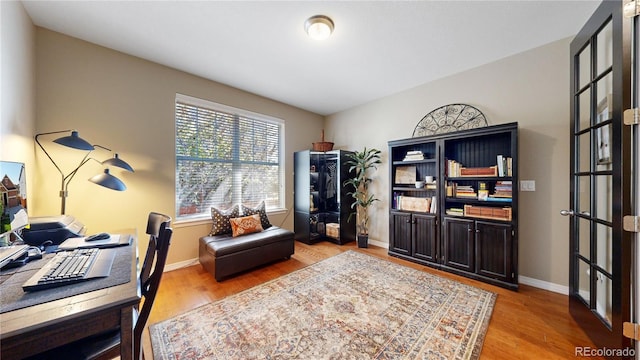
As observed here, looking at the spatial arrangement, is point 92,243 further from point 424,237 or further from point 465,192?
point 465,192

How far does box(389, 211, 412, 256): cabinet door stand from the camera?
326 cm

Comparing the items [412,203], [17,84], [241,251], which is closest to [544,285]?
[412,203]

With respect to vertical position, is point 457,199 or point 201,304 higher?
point 457,199

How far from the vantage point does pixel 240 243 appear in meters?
2.79

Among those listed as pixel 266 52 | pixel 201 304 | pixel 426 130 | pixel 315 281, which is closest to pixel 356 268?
pixel 315 281

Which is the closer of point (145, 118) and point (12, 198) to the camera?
point (12, 198)

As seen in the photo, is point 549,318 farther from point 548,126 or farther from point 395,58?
point 395,58

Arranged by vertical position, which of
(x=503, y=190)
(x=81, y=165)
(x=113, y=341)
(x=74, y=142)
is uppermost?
(x=74, y=142)

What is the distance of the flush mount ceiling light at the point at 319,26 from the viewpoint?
205 centimetres

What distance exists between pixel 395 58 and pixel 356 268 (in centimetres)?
275

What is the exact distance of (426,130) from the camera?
3395mm

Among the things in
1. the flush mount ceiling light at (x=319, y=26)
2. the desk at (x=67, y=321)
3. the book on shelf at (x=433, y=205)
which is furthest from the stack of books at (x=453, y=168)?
the desk at (x=67, y=321)

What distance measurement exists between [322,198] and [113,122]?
3.24 meters

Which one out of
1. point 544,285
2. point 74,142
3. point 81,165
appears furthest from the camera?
point 544,285
